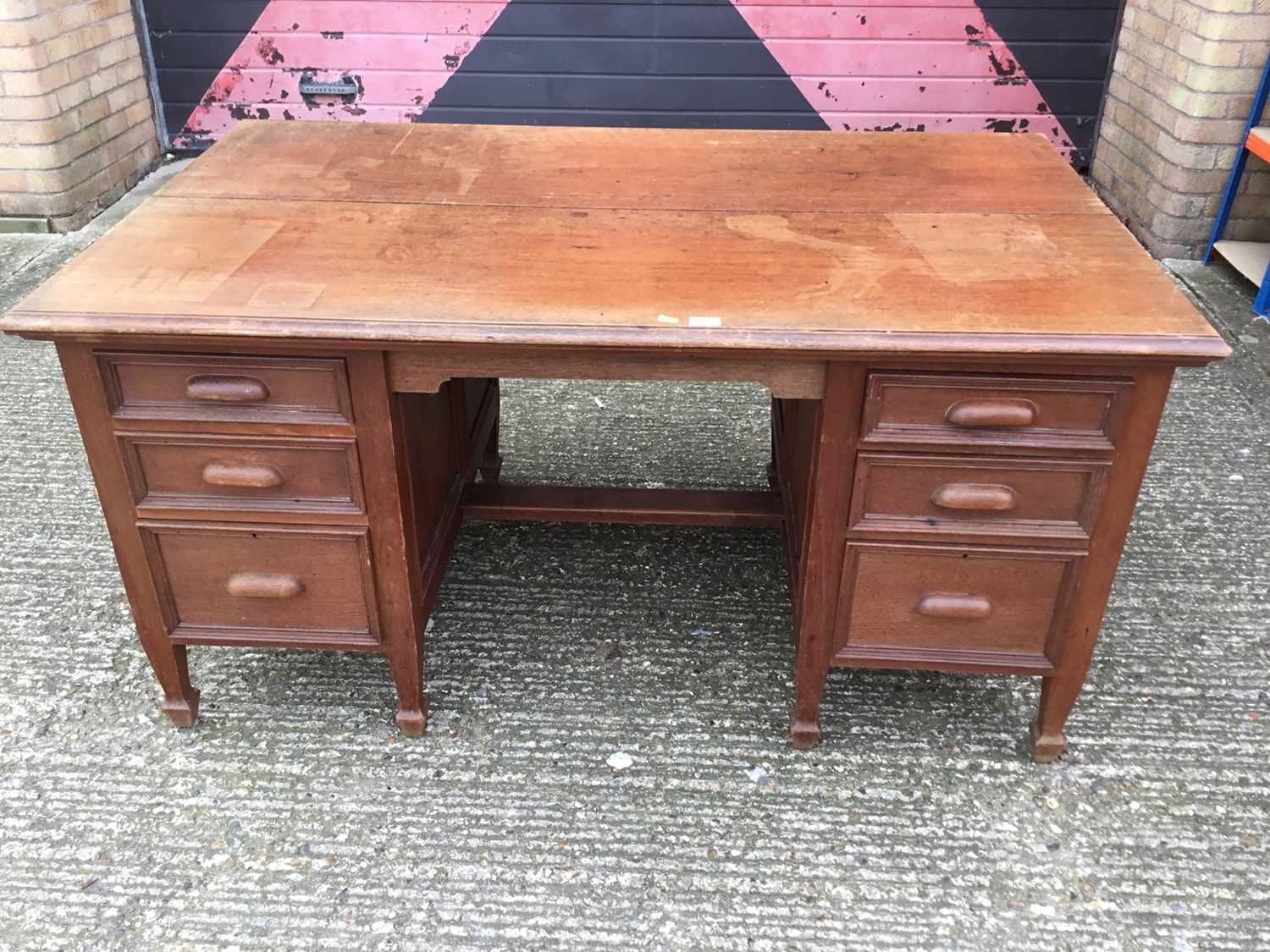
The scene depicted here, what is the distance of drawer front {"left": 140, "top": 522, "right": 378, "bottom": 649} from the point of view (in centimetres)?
189

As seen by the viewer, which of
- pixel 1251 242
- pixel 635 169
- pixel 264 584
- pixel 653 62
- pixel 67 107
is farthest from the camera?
pixel 653 62

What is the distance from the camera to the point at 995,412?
168cm

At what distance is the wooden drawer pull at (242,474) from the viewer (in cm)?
180

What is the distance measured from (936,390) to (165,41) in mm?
4767

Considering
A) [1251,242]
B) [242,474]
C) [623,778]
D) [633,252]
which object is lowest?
[623,778]

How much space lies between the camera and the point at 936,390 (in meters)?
1.68

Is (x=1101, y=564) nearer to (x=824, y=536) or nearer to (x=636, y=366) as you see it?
(x=824, y=536)

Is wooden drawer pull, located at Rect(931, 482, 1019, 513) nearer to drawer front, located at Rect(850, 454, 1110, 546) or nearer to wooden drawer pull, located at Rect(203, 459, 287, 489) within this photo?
drawer front, located at Rect(850, 454, 1110, 546)

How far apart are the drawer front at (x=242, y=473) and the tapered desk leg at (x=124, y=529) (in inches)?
1.3

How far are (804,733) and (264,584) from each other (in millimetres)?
1110

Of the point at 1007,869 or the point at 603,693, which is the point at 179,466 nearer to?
the point at 603,693

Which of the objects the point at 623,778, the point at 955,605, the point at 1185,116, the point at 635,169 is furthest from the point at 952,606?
the point at 1185,116

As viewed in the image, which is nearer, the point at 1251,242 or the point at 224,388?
the point at 224,388

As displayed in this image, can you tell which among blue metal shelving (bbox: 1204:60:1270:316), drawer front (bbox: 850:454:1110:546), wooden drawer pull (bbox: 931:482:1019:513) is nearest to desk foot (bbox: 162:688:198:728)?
drawer front (bbox: 850:454:1110:546)
